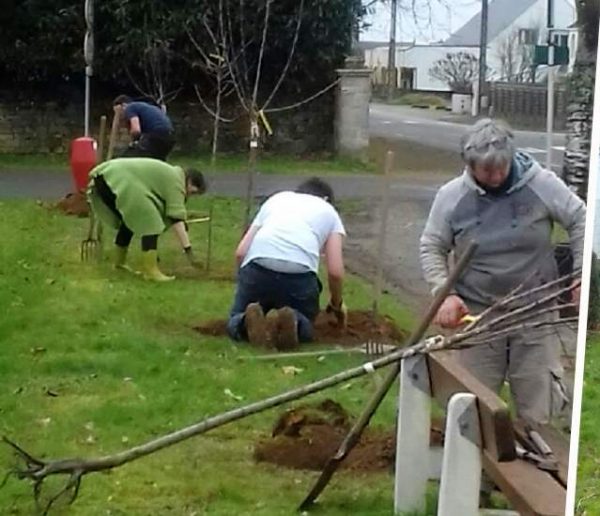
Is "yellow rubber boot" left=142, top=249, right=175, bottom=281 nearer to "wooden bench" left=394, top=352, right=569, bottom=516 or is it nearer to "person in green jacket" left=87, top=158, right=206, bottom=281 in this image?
"person in green jacket" left=87, top=158, right=206, bottom=281

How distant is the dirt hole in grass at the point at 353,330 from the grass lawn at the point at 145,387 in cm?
6

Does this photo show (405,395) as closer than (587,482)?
No

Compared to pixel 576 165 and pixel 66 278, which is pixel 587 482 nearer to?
pixel 576 165

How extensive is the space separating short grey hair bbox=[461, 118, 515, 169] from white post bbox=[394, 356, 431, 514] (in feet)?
1.39

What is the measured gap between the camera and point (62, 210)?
8.44 metres

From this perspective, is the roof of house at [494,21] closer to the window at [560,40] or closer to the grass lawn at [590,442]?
the window at [560,40]

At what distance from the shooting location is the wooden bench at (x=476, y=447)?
9.00 ft

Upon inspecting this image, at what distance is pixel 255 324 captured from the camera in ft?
17.1

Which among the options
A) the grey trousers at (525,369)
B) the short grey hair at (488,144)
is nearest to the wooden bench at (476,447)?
the grey trousers at (525,369)

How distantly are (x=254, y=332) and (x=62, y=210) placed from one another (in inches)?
136

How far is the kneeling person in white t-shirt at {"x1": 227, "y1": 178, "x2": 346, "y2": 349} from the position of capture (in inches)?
201

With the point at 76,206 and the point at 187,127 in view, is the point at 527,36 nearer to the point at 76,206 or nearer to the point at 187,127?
the point at 76,206

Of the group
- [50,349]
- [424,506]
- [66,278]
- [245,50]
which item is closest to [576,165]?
[424,506]

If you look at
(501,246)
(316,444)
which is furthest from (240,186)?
(501,246)
